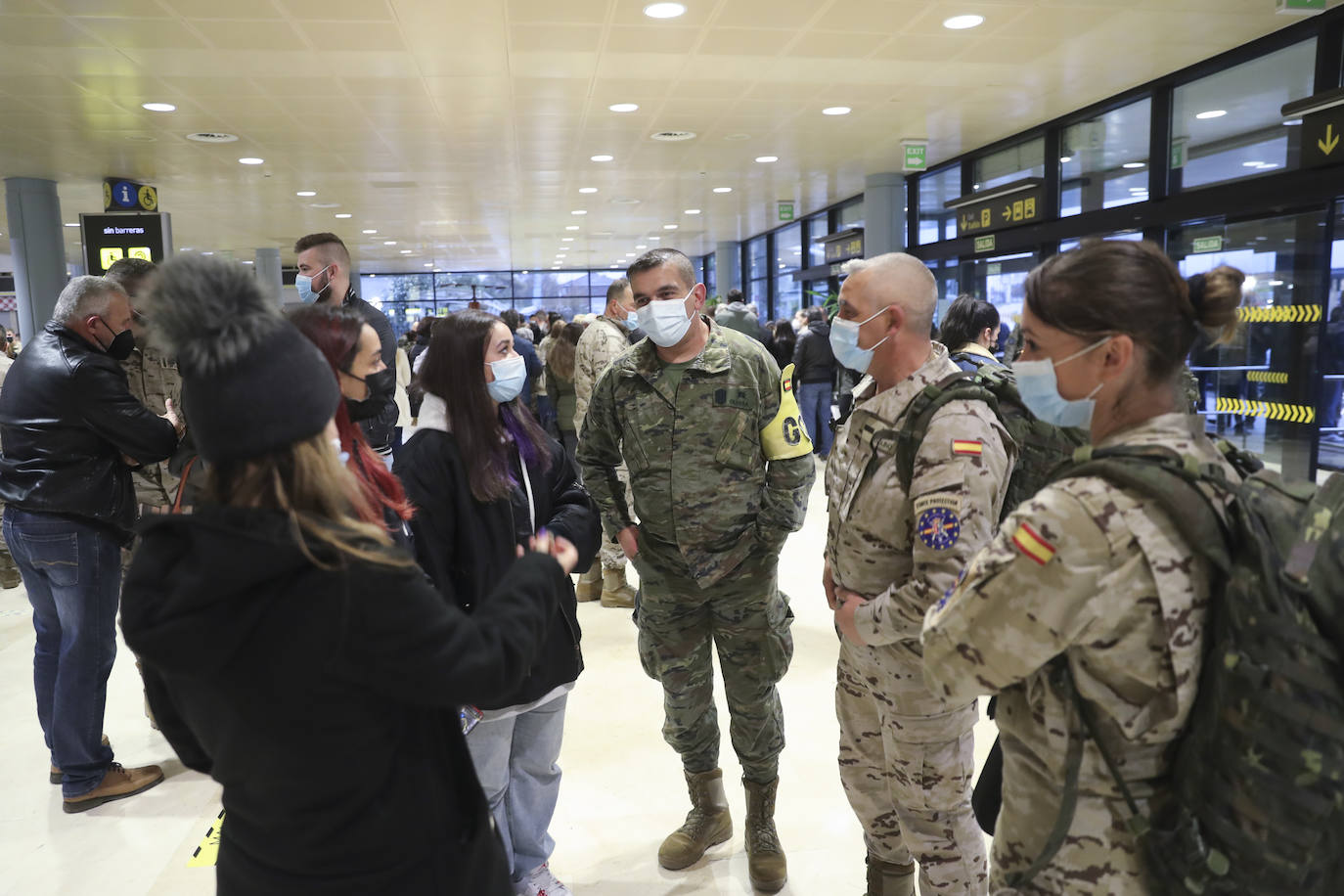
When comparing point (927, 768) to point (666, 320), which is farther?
point (666, 320)

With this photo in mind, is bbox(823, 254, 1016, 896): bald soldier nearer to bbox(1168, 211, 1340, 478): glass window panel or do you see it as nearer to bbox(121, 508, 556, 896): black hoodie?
bbox(121, 508, 556, 896): black hoodie

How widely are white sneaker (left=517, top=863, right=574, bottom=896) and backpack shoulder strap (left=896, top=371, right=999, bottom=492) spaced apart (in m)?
1.39

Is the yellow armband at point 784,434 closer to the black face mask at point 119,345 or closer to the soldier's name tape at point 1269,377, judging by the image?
the black face mask at point 119,345

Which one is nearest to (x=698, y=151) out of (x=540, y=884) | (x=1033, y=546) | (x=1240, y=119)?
(x=1240, y=119)

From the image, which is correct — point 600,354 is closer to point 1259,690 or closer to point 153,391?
point 153,391

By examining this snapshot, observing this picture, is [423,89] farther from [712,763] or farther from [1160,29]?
[712,763]

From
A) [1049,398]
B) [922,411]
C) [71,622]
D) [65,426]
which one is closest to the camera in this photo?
[1049,398]

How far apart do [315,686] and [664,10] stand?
4.26m

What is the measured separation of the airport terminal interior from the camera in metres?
2.95

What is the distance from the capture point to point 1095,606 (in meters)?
1.10

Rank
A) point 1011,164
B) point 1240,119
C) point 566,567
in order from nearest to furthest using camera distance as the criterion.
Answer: point 566,567
point 1240,119
point 1011,164

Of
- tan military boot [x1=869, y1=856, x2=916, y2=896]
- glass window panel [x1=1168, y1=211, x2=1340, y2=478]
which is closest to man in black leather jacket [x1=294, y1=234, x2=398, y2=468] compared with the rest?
tan military boot [x1=869, y1=856, x2=916, y2=896]

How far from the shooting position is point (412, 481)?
1.92 metres

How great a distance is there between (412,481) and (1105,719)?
1.41m
